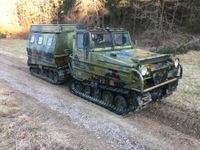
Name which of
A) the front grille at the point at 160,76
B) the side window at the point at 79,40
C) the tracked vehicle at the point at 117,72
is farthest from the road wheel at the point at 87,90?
the front grille at the point at 160,76

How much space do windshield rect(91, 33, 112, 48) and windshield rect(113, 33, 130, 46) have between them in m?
0.28

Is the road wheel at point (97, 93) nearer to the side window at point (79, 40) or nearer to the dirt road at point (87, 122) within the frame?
the dirt road at point (87, 122)

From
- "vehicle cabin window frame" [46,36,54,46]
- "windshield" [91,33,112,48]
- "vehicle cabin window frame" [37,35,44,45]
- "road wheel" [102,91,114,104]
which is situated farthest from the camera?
"vehicle cabin window frame" [37,35,44,45]

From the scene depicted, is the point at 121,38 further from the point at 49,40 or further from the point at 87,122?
the point at 87,122

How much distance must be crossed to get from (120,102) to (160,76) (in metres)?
1.54

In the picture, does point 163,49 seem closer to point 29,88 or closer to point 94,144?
point 29,88

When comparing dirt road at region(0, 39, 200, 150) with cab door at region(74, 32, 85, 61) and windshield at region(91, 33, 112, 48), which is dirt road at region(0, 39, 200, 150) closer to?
cab door at region(74, 32, 85, 61)

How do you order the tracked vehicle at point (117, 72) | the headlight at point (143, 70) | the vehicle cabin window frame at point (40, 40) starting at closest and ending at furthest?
the headlight at point (143, 70) → the tracked vehicle at point (117, 72) → the vehicle cabin window frame at point (40, 40)

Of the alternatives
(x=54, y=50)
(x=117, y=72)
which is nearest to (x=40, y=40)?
(x=54, y=50)

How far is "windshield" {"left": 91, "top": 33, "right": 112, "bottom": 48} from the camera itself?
35.0ft

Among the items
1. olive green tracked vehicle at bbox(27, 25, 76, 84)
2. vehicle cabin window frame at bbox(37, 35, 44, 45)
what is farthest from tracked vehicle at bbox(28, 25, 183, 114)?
vehicle cabin window frame at bbox(37, 35, 44, 45)

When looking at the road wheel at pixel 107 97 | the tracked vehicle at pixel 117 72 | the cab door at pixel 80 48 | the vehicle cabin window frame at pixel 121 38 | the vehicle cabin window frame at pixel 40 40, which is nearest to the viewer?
the tracked vehicle at pixel 117 72

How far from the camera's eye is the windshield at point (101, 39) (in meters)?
10.7

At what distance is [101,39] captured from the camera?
10844mm
